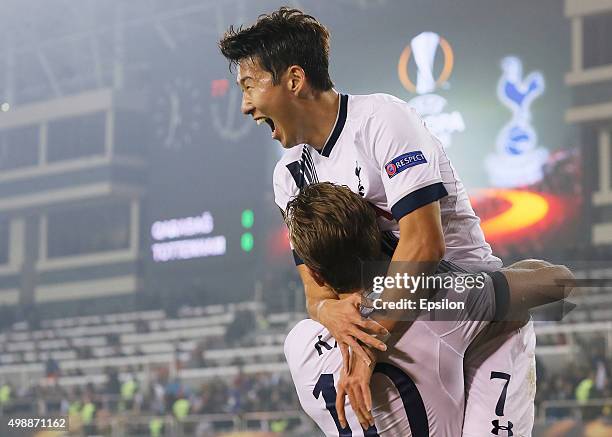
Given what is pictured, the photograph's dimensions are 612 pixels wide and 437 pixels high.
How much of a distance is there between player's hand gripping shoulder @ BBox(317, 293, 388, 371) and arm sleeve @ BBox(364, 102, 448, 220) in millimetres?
155

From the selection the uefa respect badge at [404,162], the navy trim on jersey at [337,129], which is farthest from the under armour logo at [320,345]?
the navy trim on jersey at [337,129]

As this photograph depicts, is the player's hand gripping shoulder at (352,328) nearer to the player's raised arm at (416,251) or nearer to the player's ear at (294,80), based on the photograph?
the player's raised arm at (416,251)

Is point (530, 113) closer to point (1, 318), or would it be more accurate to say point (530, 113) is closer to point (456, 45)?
point (456, 45)

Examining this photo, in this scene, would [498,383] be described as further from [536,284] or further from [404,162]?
[404,162]

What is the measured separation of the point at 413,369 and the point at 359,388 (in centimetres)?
6

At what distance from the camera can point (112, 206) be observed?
1214 centimetres

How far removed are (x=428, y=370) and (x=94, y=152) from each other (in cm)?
1155

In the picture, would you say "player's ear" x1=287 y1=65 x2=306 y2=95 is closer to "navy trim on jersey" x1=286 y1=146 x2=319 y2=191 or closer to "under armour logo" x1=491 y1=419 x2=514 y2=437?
"navy trim on jersey" x1=286 y1=146 x2=319 y2=191

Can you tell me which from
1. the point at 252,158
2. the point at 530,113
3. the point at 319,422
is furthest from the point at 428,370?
the point at 252,158

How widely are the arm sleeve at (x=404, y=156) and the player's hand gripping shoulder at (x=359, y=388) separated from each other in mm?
210

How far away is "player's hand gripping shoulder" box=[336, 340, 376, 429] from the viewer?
0.91 meters

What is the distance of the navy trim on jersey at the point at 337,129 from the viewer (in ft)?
4.00

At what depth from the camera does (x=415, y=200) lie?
41.7 inches

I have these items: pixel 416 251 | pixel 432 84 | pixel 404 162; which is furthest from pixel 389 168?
pixel 432 84
